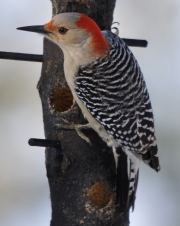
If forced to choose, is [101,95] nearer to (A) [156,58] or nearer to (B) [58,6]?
(B) [58,6]

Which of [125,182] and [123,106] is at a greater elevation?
[123,106]

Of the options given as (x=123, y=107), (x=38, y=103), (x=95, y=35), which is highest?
(x=95, y=35)

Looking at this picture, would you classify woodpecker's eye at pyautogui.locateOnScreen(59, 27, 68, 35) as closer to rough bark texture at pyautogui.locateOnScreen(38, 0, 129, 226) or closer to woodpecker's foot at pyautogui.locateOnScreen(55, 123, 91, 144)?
rough bark texture at pyautogui.locateOnScreen(38, 0, 129, 226)

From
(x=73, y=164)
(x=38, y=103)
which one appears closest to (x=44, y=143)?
(x=73, y=164)

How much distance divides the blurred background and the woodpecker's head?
1919mm

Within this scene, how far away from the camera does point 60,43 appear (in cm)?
442

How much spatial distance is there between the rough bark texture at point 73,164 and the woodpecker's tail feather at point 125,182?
0.04 metres

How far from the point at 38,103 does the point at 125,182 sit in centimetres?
227

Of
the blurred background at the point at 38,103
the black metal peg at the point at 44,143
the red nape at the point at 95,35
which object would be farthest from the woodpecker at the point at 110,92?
the blurred background at the point at 38,103

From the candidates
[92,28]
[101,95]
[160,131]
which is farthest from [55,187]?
[160,131]

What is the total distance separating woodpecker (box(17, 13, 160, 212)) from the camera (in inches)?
171

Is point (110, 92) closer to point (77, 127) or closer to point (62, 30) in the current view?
point (77, 127)

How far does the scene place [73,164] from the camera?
444cm

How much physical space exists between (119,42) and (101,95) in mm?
411
